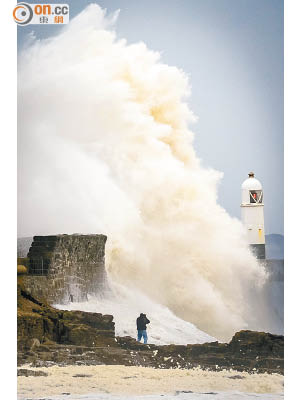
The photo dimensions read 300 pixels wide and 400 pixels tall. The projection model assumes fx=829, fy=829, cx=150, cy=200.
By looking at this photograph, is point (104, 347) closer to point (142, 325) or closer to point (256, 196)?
point (142, 325)

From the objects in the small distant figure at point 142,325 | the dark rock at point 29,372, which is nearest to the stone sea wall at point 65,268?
the small distant figure at point 142,325

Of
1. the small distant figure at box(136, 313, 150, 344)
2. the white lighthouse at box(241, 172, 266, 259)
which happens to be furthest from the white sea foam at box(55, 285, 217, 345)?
the white lighthouse at box(241, 172, 266, 259)

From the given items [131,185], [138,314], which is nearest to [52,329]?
[138,314]

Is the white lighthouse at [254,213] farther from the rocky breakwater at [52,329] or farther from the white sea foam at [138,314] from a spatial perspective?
the rocky breakwater at [52,329]

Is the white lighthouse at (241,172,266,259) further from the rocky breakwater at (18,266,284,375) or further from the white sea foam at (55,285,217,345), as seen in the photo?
the white sea foam at (55,285,217,345)

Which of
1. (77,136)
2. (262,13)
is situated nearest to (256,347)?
(77,136)
